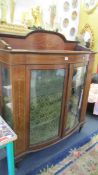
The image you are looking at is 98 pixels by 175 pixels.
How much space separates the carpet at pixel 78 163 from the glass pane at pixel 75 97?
0.91 ft

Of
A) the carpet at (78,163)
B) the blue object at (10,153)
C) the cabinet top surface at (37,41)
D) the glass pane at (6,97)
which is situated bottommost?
the carpet at (78,163)

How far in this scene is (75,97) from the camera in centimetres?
167

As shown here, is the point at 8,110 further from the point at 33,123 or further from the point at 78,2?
the point at 78,2

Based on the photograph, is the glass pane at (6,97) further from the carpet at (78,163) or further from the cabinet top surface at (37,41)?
the carpet at (78,163)

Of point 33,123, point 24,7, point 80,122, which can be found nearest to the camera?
point 33,123

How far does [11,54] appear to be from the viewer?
3.40 feet

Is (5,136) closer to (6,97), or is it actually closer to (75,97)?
(6,97)

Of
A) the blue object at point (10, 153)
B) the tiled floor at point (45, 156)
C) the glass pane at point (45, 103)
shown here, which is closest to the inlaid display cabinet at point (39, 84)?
the glass pane at point (45, 103)

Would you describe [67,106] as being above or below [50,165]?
above

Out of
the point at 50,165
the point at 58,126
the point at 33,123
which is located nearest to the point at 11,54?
the point at 33,123

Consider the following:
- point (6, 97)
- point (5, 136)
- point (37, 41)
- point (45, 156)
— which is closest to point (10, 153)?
point (5, 136)

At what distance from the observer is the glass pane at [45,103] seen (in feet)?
4.16

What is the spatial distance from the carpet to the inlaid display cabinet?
21cm

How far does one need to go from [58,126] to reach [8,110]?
1.74 feet
